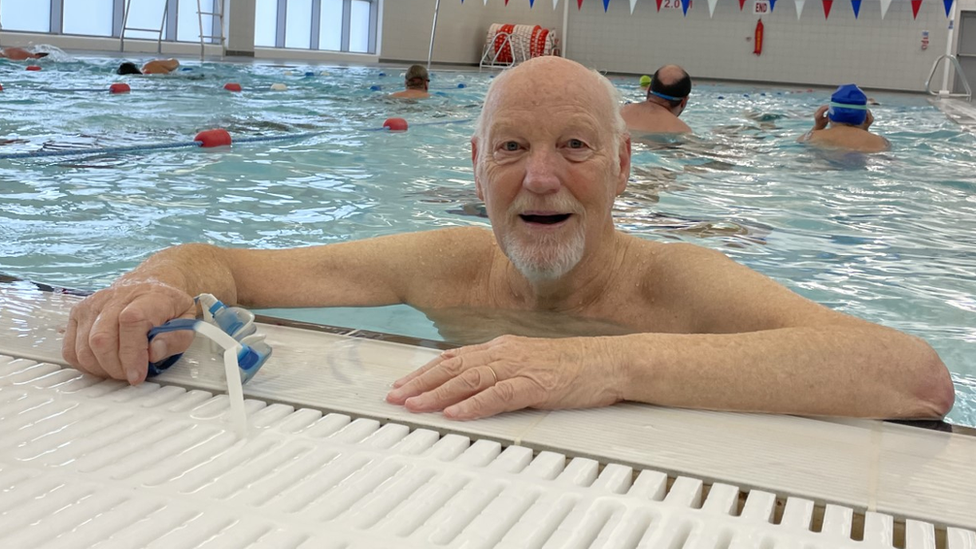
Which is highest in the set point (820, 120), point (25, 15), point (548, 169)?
point (25, 15)

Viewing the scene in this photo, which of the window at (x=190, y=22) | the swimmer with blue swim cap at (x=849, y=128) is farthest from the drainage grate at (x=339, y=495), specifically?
the window at (x=190, y=22)

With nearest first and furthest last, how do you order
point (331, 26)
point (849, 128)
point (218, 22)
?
1. point (849, 128)
2. point (218, 22)
3. point (331, 26)

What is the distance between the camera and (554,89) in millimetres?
2291

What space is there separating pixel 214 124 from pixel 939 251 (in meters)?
5.99

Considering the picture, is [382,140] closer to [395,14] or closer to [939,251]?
[939,251]

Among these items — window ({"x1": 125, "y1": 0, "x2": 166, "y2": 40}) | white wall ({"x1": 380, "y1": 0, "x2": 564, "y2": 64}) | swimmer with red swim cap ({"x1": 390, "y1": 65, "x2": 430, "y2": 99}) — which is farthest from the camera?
white wall ({"x1": 380, "y1": 0, "x2": 564, "y2": 64})

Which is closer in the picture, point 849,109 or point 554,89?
point 554,89

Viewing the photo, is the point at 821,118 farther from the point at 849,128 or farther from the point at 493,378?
the point at 493,378

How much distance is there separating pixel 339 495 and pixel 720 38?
2197cm

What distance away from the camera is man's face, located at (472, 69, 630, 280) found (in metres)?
2.26

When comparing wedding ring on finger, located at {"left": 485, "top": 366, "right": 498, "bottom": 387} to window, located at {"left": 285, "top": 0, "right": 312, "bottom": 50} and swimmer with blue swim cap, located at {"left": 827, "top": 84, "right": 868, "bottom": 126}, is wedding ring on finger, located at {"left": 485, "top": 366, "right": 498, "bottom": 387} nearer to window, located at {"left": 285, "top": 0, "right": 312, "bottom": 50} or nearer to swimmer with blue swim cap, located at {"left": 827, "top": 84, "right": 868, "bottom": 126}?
swimmer with blue swim cap, located at {"left": 827, "top": 84, "right": 868, "bottom": 126}

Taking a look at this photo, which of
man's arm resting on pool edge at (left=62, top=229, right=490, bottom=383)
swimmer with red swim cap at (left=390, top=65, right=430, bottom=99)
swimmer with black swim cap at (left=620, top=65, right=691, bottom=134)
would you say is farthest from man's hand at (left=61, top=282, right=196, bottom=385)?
swimmer with red swim cap at (left=390, top=65, right=430, bottom=99)

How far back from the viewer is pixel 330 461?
1382 mm

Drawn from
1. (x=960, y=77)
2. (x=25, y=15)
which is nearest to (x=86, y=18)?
Answer: (x=25, y=15)
